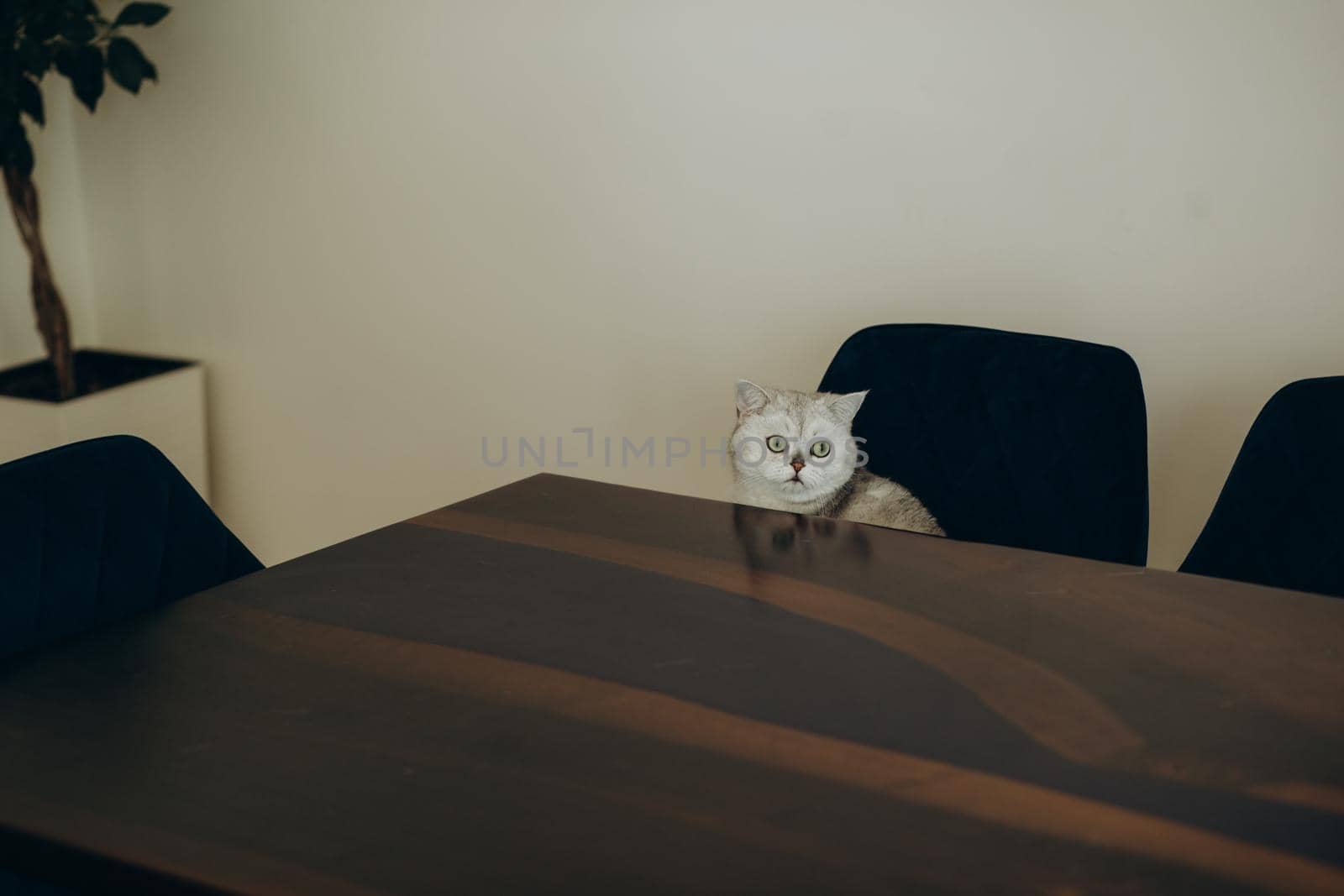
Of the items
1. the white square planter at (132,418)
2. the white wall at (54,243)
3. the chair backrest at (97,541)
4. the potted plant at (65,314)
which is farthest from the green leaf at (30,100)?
the chair backrest at (97,541)

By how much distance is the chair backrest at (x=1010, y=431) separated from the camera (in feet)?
5.80

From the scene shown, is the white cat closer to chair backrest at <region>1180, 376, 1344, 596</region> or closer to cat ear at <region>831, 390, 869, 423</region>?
cat ear at <region>831, 390, 869, 423</region>

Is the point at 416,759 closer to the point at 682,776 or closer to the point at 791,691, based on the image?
the point at 682,776

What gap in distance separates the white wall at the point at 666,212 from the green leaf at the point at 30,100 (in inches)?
15.3

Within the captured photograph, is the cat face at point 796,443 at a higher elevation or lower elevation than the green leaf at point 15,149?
lower

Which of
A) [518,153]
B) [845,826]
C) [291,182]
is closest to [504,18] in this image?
[518,153]

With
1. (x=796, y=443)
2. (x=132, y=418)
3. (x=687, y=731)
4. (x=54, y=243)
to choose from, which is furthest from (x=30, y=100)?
(x=687, y=731)

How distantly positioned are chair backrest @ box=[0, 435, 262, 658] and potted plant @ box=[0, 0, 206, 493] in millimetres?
1349

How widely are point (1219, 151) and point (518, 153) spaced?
134cm

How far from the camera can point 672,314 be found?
7.97 feet

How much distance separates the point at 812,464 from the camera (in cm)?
177

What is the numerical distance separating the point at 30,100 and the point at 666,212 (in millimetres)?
1329

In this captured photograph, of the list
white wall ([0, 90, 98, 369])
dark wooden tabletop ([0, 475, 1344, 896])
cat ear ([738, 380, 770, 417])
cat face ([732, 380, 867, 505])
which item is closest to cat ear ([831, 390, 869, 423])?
cat face ([732, 380, 867, 505])

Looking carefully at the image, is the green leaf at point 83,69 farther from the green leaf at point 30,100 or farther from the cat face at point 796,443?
the cat face at point 796,443
